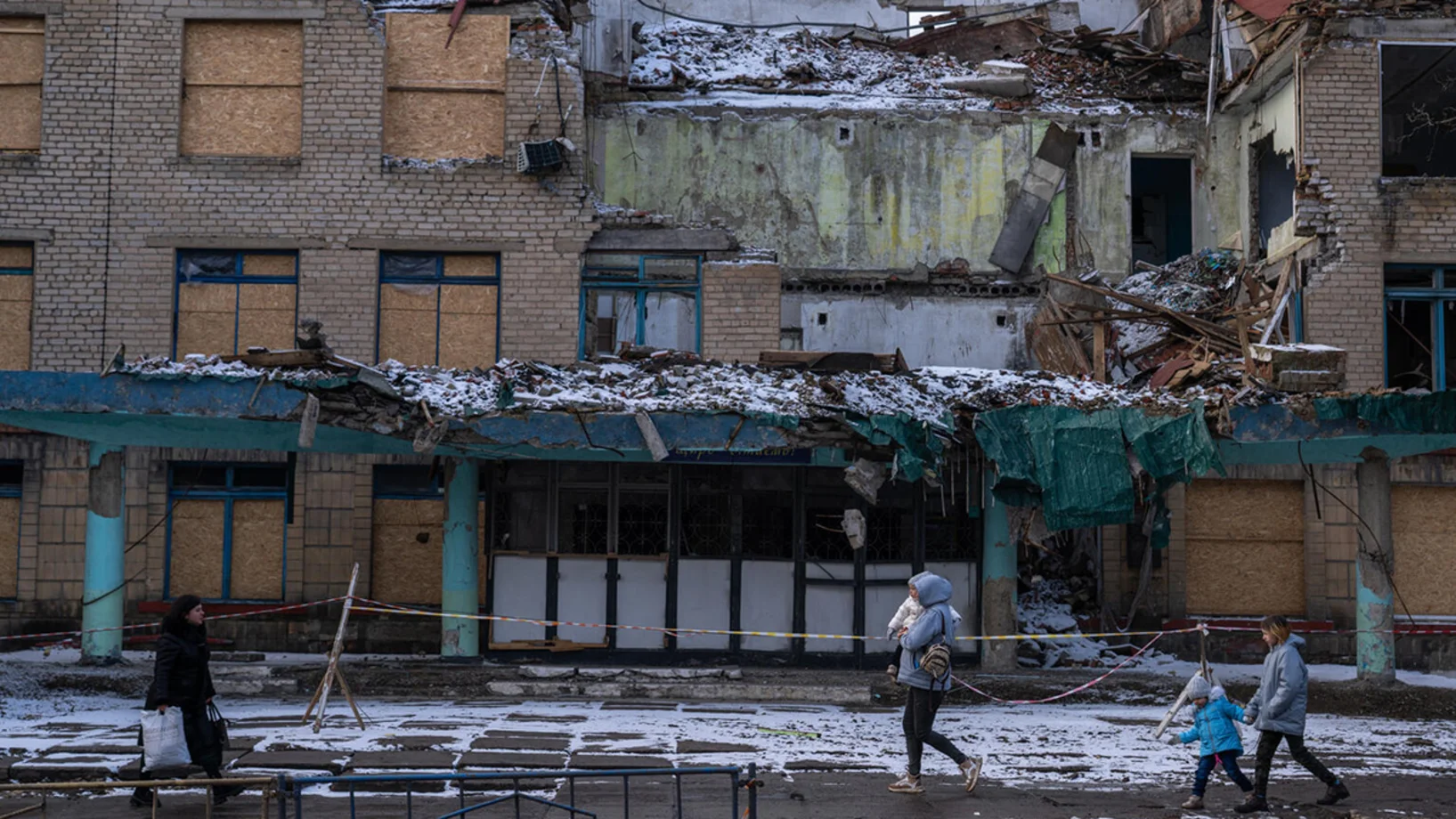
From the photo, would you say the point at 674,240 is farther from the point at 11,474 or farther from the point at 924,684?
the point at 924,684

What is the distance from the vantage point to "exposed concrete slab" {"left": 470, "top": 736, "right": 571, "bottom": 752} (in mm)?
11492

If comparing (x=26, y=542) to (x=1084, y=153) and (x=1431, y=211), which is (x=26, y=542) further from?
(x=1431, y=211)

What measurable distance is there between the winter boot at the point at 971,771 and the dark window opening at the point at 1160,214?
15958mm

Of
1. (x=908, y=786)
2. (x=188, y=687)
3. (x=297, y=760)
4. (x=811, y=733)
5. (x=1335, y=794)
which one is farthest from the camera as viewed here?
(x=811, y=733)

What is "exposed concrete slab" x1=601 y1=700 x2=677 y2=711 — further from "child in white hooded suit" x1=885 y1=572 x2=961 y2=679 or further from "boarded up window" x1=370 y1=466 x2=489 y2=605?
"boarded up window" x1=370 y1=466 x2=489 y2=605

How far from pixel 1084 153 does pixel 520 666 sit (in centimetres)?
1219

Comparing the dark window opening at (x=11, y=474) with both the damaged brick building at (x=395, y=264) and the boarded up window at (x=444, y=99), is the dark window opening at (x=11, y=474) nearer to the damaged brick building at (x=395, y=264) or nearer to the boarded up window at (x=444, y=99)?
the damaged brick building at (x=395, y=264)

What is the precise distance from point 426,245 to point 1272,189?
43.6 ft

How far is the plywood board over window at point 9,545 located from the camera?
63.4 feet

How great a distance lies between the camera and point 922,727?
1003cm

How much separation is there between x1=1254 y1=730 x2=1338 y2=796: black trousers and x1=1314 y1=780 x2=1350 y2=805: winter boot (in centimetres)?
4

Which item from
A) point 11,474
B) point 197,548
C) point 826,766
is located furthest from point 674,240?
point 11,474

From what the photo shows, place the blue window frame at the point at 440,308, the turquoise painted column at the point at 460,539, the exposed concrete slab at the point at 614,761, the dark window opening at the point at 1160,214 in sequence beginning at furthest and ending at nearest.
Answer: the dark window opening at the point at 1160,214 → the blue window frame at the point at 440,308 → the turquoise painted column at the point at 460,539 → the exposed concrete slab at the point at 614,761

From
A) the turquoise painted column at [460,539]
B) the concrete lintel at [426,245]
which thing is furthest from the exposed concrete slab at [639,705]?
the concrete lintel at [426,245]
